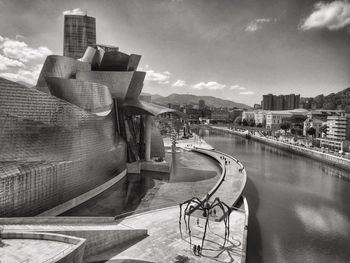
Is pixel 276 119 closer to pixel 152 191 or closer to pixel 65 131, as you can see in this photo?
pixel 152 191

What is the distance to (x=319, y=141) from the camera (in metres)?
65.8

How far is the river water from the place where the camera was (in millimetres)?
16969

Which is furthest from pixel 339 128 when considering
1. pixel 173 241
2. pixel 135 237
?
pixel 135 237

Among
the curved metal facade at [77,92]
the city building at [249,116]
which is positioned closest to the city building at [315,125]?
the city building at [249,116]

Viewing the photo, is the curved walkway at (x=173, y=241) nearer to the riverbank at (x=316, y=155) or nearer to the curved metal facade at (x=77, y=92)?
the curved metal facade at (x=77, y=92)

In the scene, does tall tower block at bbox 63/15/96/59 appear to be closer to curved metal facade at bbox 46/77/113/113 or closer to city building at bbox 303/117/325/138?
city building at bbox 303/117/325/138

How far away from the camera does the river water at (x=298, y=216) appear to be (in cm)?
1697

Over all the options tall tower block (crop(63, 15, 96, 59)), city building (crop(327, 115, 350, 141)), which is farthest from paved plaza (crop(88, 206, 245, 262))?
tall tower block (crop(63, 15, 96, 59))

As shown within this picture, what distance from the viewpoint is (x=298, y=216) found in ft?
75.0

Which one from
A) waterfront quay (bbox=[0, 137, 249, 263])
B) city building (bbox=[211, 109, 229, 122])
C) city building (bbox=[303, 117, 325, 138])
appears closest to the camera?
waterfront quay (bbox=[0, 137, 249, 263])

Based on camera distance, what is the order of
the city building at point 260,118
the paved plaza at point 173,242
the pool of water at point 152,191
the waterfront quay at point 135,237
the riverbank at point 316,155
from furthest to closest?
the city building at point 260,118, the riverbank at point 316,155, the pool of water at point 152,191, the paved plaza at point 173,242, the waterfront quay at point 135,237

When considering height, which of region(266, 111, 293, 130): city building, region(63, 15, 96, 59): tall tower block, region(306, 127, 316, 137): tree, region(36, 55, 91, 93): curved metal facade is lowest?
region(306, 127, 316, 137): tree

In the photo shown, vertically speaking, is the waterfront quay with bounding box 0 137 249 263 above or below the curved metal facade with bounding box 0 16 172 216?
below

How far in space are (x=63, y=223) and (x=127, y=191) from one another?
11593 millimetres
